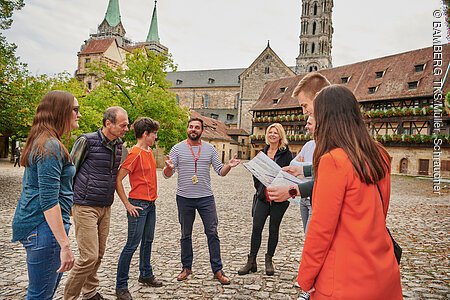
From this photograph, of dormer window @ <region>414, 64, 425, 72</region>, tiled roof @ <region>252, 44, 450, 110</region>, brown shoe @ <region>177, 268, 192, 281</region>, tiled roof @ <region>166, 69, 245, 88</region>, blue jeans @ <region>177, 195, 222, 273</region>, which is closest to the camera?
brown shoe @ <region>177, 268, 192, 281</region>

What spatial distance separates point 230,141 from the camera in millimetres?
51281

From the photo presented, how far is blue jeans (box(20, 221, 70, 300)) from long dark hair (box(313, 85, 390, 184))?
5.92ft

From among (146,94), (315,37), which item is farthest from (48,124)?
(315,37)

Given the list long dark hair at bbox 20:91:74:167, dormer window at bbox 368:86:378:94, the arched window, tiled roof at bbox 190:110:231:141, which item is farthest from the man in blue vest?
the arched window

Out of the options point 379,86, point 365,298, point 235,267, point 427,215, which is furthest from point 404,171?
point 365,298

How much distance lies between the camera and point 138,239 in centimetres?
419

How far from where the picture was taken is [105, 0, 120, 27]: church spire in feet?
312

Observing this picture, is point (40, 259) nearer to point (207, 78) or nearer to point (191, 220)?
point (191, 220)

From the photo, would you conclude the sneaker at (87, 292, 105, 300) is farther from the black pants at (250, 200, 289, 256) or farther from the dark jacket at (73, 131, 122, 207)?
the black pants at (250, 200, 289, 256)

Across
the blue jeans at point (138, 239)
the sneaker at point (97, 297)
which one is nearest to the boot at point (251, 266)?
the blue jeans at point (138, 239)

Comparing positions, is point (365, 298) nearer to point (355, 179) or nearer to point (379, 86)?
point (355, 179)

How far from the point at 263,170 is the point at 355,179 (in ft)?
4.69

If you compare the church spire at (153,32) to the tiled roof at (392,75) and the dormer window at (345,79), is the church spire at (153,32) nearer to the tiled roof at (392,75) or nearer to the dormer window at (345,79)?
the tiled roof at (392,75)

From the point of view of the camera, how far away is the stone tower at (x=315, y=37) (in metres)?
67.1
